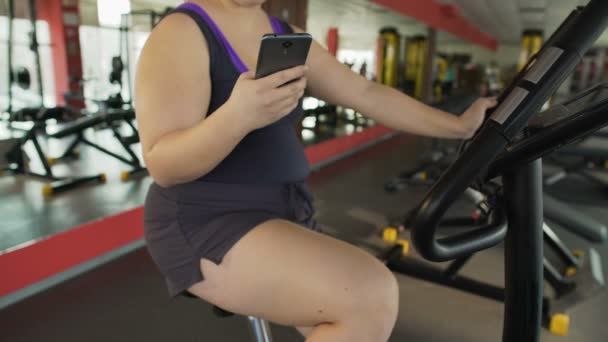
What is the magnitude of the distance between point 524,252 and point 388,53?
26.1 feet

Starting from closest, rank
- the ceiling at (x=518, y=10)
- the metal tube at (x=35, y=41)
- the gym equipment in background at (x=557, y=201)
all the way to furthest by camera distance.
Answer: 1. the gym equipment in background at (x=557, y=201)
2. the metal tube at (x=35, y=41)
3. the ceiling at (x=518, y=10)

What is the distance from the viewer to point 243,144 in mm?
729

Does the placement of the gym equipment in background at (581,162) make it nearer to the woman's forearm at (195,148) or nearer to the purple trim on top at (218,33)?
the purple trim on top at (218,33)

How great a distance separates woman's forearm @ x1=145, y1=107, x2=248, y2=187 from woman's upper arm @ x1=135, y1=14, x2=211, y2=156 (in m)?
0.03

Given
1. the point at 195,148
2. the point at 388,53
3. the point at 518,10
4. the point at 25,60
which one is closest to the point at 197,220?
the point at 195,148

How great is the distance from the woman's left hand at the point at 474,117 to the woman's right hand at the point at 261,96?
491 mm

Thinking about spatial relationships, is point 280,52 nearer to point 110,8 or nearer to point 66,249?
point 66,249

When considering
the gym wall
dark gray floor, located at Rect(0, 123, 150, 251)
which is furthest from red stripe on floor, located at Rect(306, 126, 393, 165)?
the gym wall

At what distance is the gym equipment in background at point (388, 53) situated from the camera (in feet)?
26.6

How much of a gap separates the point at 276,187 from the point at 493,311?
5.09ft

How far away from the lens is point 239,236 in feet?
2.11

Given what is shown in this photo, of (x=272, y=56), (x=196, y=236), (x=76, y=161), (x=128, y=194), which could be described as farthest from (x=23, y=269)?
(x=76, y=161)

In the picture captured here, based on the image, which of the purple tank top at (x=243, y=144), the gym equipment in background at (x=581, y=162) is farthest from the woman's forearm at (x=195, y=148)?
the gym equipment in background at (x=581, y=162)

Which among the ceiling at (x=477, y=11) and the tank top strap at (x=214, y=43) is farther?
the ceiling at (x=477, y=11)
